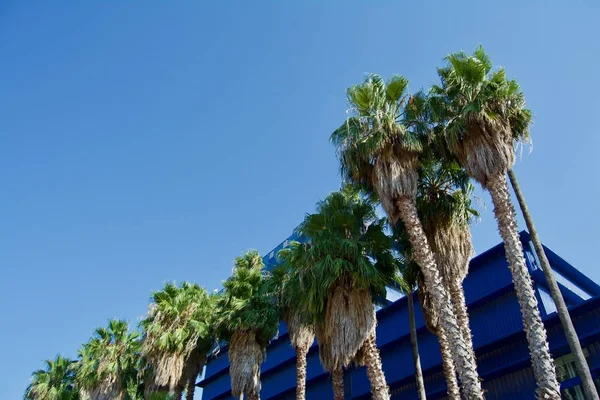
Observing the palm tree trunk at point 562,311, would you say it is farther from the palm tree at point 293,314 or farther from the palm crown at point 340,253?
the palm tree at point 293,314

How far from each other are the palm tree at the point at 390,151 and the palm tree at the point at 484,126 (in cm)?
109

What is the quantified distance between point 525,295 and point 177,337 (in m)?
15.6

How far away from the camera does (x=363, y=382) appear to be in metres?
28.9

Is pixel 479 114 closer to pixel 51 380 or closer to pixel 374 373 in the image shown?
pixel 374 373

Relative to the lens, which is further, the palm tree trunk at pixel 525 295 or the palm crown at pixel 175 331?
the palm crown at pixel 175 331

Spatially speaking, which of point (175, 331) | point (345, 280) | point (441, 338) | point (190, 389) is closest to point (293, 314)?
point (345, 280)

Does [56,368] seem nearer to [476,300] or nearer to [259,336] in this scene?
[259,336]

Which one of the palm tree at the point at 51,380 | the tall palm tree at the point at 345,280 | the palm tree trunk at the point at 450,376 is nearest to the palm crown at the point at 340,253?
the tall palm tree at the point at 345,280

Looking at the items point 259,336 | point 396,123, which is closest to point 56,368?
point 259,336

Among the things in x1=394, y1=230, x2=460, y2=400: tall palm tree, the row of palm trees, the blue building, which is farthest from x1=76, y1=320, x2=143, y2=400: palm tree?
x1=394, y1=230, x2=460, y2=400: tall palm tree

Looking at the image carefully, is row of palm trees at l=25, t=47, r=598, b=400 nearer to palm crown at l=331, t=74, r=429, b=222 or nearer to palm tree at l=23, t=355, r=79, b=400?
palm crown at l=331, t=74, r=429, b=222

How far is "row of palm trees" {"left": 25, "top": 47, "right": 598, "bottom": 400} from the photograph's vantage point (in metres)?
14.2

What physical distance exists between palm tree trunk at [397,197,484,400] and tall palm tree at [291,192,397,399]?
178 cm

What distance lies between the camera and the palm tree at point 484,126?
13727mm
